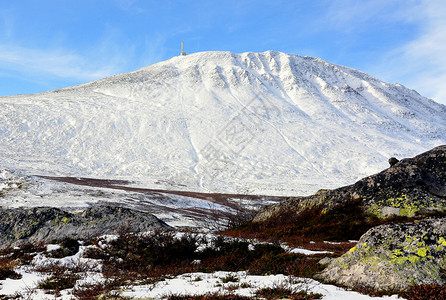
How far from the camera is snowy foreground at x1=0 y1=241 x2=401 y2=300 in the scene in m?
6.60

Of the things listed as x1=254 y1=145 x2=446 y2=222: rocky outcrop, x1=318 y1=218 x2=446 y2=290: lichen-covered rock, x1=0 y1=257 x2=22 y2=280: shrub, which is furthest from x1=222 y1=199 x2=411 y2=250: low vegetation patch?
x1=0 y1=257 x2=22 y2=280: shrub

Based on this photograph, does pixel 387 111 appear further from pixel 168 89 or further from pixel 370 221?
pixel 370 221

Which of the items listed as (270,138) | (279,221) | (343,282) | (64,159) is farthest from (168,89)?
(343,282)

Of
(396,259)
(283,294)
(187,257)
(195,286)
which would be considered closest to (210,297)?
(195,286)

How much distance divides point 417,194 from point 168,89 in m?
145

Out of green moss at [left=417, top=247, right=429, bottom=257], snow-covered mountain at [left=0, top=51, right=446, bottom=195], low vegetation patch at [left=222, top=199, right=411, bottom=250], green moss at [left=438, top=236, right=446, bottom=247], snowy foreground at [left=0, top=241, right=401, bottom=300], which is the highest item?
snow-covered mountain at [left=0, top=51, right=446, bottom=195]

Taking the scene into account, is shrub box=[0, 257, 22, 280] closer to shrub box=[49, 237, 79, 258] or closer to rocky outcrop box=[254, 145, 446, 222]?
shrub box=[49, 237, 79, 258]

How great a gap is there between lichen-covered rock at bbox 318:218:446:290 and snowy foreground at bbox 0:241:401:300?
720 millimetres

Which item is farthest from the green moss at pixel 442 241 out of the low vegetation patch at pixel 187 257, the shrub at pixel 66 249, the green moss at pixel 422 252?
the shrub at pixel 66 249

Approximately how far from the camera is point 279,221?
64.7 feet

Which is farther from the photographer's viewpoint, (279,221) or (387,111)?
(387,111)

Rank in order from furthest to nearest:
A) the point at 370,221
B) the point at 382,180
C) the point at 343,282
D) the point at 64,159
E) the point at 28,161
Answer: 1. the point at 64,159
2. the point at 28,161
3. the point at 382,180
4. the point at 370,221
5. the point at 343,282

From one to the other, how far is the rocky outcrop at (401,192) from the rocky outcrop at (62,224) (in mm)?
10577

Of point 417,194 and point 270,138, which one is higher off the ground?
point 270,138
